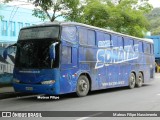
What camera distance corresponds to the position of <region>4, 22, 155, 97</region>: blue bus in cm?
1485

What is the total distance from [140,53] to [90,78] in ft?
23.1

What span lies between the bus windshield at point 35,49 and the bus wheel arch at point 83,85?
6.31 ft

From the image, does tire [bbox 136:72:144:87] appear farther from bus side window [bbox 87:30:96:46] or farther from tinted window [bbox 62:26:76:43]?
tinted window [bbox 62:26:76:43]

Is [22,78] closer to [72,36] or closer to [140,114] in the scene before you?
[72,36]

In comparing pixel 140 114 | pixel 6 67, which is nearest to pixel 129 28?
pixel 6 67

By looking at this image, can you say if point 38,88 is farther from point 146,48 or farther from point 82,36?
point 146,48

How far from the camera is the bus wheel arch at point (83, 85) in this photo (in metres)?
16.2

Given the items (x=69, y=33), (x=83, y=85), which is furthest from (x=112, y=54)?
(x=69, y=33)

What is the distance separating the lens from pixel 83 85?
16.4 meters

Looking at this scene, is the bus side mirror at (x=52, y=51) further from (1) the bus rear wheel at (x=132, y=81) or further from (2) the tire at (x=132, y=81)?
(1) the bus rear wheel at (x=132, y=81)

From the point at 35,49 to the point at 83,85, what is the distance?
108 inches

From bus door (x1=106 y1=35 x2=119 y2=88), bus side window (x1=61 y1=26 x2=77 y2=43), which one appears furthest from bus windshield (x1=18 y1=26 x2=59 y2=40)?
bus door (x1=106 y1=35 x2=119 y2=88)

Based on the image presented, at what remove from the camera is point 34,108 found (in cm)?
1284

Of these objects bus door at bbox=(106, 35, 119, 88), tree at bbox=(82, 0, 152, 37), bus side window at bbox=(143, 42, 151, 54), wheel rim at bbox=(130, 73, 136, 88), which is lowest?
wheel rim at bbox=(130, 73, 136, 88)
